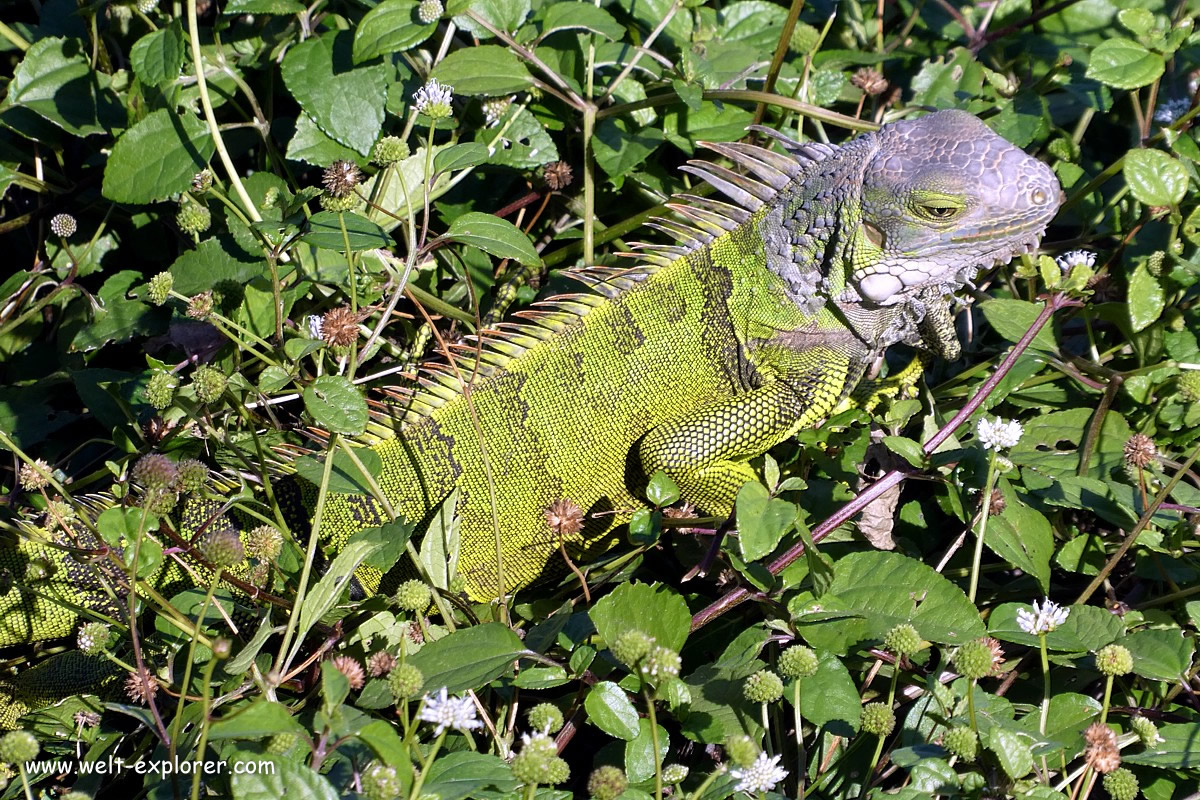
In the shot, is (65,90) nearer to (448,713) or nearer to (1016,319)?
(448,713)

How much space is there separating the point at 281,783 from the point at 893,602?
1.75m

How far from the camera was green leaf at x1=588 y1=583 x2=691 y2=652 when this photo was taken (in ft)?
9.49

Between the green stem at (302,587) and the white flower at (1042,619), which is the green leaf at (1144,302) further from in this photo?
the green stem at (302,587)

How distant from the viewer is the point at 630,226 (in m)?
4.34

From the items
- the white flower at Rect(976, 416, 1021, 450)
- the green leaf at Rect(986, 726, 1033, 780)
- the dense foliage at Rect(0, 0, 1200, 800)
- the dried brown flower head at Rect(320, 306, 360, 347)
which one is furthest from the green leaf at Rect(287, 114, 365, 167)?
the green leaf at Rect(986, 726, 1033, 780)

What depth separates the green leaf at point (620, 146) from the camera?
4223mm

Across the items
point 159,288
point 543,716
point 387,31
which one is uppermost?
point 387,31

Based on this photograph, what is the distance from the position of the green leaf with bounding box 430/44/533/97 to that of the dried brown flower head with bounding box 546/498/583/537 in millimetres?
1686

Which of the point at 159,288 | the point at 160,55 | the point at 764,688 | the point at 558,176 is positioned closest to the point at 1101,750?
the point at 764,688

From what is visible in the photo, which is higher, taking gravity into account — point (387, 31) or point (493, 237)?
point (387, 31)

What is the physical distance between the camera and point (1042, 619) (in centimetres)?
279

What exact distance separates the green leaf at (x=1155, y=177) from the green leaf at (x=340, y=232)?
8.71 ft

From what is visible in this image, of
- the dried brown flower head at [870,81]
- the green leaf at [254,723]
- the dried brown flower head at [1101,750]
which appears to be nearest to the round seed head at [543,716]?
the green leaf at [254,723]

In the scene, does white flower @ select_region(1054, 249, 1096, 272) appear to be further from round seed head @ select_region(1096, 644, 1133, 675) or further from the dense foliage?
round seed head @ select_region(1096, 644, 1133, 675)
